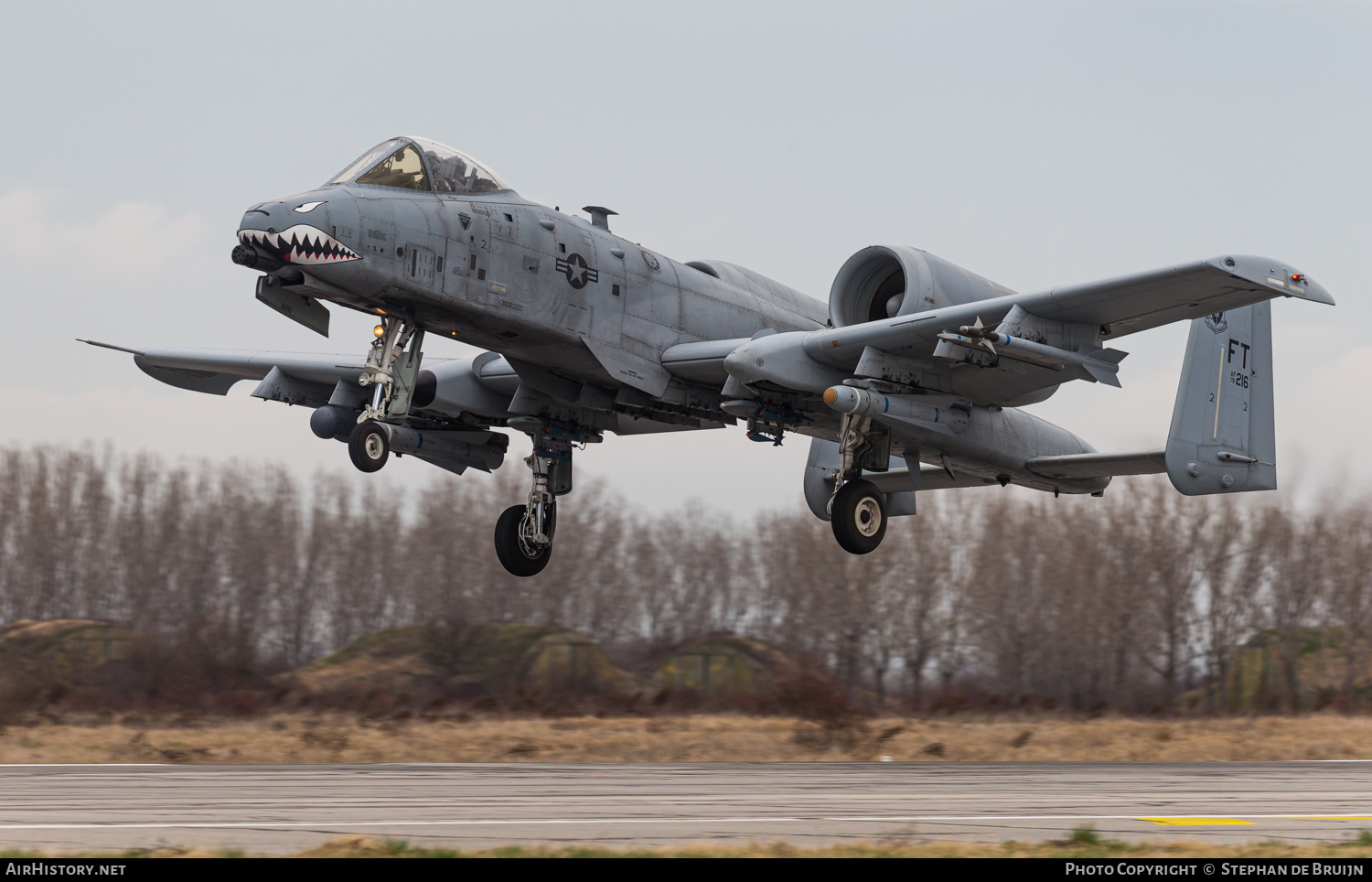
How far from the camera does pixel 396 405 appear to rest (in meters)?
15.2

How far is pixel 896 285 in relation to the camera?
17.6 meters

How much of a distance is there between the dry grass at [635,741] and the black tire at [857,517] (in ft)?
14.9

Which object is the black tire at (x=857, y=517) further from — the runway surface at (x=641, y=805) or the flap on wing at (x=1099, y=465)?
the flap on wing at (x=1099, y=465)

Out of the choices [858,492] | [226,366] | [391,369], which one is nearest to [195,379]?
[226,366]

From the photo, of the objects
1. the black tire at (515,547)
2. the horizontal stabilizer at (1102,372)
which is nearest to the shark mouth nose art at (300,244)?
the black tire at (515,547)

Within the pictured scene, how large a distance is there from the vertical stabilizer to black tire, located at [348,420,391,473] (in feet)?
33.9

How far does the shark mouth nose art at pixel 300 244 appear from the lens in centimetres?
1366

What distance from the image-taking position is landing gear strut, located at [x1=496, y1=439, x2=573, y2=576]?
19.0 metres

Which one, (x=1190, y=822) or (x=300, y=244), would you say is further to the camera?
(x=300, y=244)

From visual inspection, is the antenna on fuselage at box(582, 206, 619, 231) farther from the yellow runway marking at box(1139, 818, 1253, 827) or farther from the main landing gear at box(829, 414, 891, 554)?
the yellow runway marking at box(1139, 818, 1253, 827)

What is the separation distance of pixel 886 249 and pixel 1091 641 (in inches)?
637

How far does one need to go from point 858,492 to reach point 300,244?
7.52 meters

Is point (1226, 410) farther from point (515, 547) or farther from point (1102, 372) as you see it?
point (515, 547)
